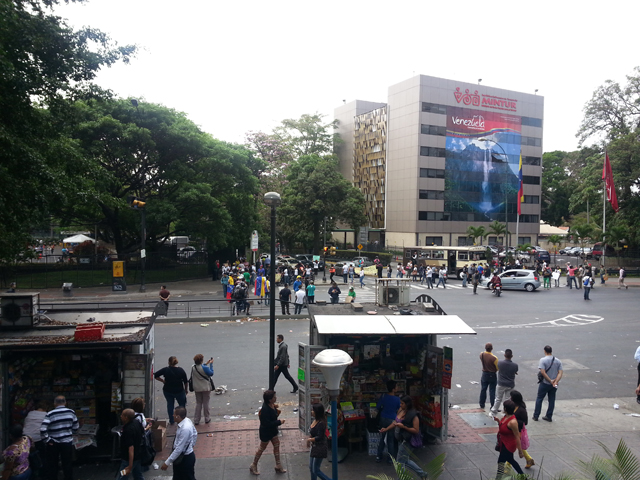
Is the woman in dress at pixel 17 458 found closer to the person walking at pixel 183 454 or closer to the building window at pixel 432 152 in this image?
the person walking at pixel 183 454

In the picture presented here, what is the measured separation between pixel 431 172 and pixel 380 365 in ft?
185

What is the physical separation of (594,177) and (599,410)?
42.4m

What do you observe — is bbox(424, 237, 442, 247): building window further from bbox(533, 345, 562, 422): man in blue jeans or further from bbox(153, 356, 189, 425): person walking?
bbox(153, 356, 189, 425): person walking

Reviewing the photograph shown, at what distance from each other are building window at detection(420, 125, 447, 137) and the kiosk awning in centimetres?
5598

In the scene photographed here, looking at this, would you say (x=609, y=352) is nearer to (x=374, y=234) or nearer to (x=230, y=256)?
(x=230, y=256)

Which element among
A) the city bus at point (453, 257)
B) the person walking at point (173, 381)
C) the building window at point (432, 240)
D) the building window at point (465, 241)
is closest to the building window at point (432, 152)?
the building window at point (432, 240)

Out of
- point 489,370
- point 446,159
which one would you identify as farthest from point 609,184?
point 489,370

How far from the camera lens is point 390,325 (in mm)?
8508

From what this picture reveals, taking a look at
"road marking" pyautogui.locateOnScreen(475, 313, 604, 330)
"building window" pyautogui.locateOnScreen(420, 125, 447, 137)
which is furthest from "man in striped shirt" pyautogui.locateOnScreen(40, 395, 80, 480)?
"building window" pyautogui.locateOnScreen(420, 125, 447, 137)

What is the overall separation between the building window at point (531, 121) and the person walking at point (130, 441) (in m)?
71.8

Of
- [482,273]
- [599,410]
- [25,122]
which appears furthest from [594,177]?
[25,122]

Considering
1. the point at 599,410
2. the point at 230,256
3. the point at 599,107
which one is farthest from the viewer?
the point at 599,107

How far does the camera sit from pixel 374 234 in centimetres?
7119

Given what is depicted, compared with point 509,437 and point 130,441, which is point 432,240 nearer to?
point 509,437
